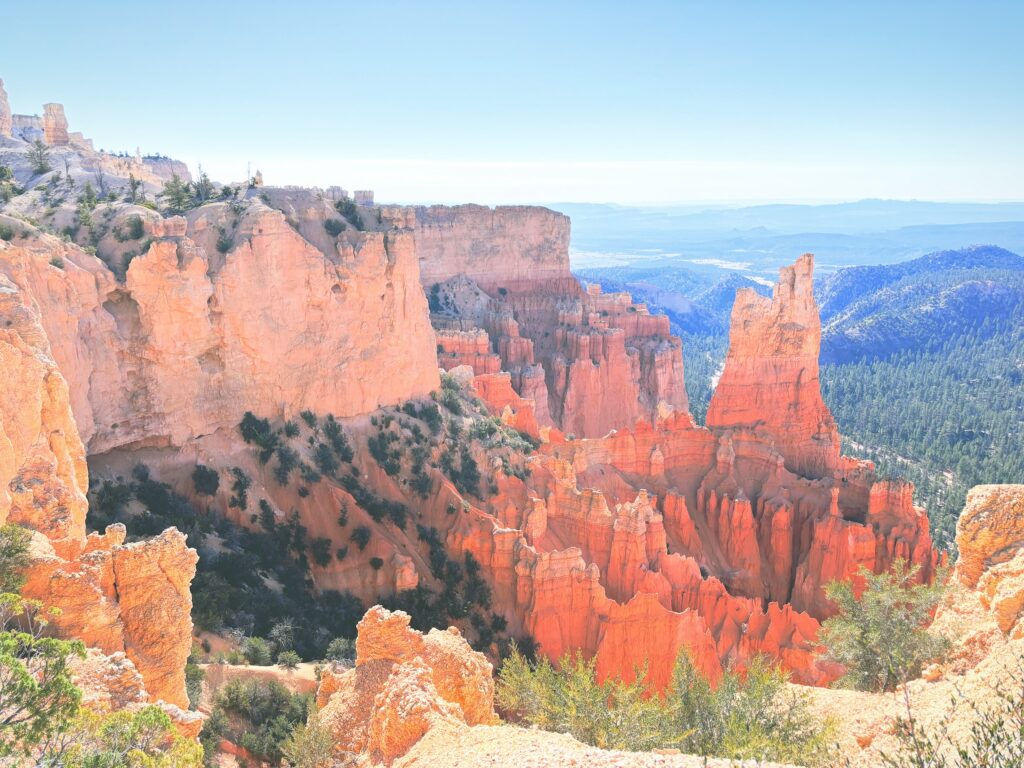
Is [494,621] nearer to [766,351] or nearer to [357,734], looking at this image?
[357,734]

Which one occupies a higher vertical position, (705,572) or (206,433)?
(206,433)

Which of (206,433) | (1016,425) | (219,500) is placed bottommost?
(1016,425)

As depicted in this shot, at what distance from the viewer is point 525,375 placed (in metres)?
57.8

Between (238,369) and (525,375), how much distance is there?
2877 centimetres

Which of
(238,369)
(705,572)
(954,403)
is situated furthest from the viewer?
(954,403)

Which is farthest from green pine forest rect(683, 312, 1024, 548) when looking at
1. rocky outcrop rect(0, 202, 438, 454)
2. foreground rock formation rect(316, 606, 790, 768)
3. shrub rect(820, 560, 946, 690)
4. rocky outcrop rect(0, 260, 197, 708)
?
rocky outcrop rect(0, 260, 197, 708)

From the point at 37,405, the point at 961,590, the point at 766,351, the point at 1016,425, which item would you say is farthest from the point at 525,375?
the point at 1016,425

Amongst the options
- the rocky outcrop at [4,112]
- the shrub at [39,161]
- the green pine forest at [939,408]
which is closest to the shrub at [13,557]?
the shrub at [39,161]

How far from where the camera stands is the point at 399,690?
15.0 metres

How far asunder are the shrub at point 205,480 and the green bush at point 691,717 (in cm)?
1493

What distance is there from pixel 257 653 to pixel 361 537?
844 cm

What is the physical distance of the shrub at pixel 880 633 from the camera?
64.7 ft

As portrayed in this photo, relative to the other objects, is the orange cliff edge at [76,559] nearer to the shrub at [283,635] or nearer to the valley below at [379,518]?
the valley below at [379,518]

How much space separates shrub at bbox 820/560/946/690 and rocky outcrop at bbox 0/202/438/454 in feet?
70.6
